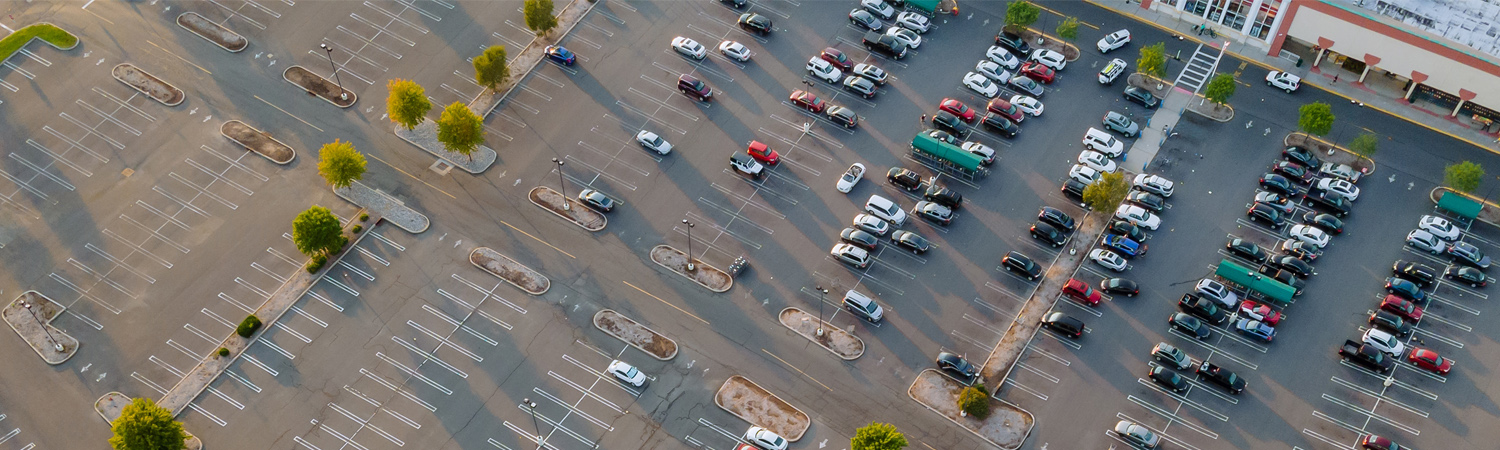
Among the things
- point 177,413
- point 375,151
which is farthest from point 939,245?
point 177,413

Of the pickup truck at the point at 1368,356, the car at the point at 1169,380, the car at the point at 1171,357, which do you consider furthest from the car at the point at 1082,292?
the pickup truck at the point at 1368,356

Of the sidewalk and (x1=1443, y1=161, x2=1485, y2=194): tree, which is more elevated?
the sidewalk

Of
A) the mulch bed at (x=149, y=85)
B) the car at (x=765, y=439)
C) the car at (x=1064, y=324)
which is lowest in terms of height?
the mulch bed at (x=149, y=85)

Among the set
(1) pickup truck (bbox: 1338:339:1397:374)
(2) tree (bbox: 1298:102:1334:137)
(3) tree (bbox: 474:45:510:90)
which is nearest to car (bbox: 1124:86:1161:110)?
(2) tree (bbox: 1298:102:1334:137)

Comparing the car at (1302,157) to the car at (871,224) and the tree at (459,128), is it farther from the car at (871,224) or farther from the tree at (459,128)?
the tree at (459,128)

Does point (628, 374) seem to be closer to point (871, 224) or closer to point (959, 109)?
point (871, 224)

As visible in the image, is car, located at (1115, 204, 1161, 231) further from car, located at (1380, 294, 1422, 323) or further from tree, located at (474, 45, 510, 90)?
tree, located at (474, 45, 510, 90)

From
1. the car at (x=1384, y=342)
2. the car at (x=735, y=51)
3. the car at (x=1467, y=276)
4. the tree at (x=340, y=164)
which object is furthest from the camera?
the car at (x=735, y=51)
